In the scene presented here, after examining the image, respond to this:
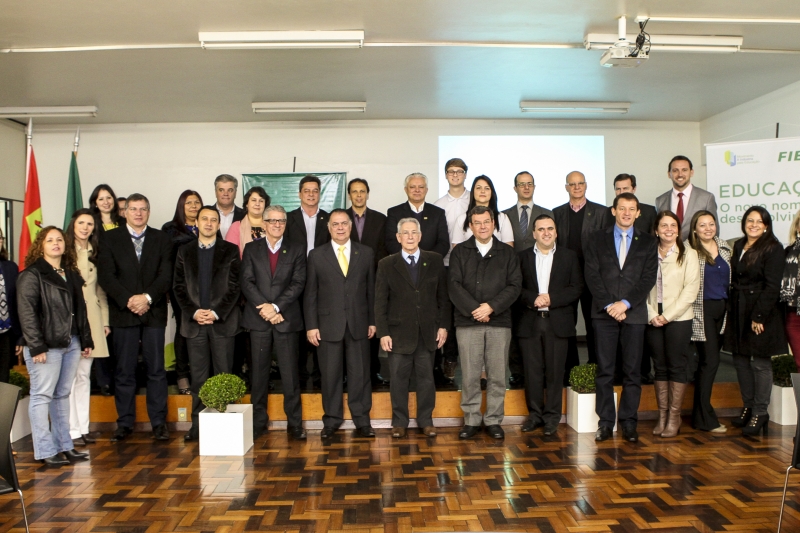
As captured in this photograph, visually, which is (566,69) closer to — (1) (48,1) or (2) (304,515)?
(1) (48,1)

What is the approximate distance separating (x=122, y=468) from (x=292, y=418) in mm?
1225

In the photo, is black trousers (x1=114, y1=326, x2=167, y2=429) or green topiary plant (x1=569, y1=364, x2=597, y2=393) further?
green topiary plant (x1=569, y1=364, x2=597, y2=393)

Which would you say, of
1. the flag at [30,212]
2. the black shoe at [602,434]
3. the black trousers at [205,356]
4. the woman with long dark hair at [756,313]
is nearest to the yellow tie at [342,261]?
the black trousers at [205,356]

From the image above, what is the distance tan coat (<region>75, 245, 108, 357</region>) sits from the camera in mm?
4957

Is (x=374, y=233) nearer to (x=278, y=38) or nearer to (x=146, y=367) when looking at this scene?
(x=278, y=38)

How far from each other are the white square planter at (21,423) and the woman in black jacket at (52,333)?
27.2 inches

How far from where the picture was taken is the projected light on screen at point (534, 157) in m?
8.57

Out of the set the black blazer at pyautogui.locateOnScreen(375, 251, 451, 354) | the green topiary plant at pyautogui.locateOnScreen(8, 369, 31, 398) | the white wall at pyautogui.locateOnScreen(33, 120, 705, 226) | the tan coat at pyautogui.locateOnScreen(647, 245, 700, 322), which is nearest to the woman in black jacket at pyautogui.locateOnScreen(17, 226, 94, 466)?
the green topiary plant at pyautogui.locateOnScreen(8, 369, 31, 398)

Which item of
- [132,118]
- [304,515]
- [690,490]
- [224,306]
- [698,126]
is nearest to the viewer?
[304,515]

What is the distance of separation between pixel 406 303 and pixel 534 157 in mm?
4340

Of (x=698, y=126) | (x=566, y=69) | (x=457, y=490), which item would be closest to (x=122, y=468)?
(x=457, y=490)

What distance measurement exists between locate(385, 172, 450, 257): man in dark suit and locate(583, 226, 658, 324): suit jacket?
122cm

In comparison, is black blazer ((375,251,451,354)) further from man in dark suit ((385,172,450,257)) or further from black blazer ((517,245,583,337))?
black blazer ((517,245,583,337))

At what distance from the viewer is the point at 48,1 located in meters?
4.64
